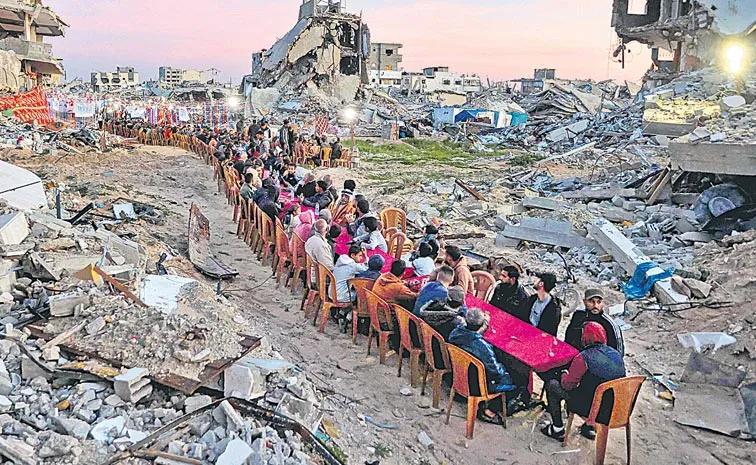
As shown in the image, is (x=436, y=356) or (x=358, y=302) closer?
(x=436, y=356)

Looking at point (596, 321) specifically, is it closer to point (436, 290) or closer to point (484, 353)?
point (484, 353)

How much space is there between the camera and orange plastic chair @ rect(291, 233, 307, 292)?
911 centimetres

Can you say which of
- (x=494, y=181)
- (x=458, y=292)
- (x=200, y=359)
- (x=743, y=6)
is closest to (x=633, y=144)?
(x=494, y=181)

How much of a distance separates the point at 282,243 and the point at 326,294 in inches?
86.4

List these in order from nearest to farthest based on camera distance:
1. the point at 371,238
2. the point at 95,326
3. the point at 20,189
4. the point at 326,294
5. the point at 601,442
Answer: the point at 601,442 < the point at 95,326 < the point at 326,294 < the point at 371,238 < the point at 20,189

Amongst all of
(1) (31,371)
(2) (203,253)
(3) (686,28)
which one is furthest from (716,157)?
(3) (686,28)

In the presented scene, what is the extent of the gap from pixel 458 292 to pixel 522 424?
140cm

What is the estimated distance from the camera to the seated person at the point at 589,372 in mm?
4992

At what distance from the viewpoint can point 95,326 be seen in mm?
5156

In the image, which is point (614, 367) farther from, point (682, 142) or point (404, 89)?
point (404, 89)

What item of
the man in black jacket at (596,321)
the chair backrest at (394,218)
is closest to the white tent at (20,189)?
the chair backrest at (394,218)

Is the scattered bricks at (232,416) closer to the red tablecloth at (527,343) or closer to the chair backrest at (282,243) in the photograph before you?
the red tablecloth at (527,343)

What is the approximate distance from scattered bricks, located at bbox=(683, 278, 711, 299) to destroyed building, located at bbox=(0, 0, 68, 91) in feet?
111

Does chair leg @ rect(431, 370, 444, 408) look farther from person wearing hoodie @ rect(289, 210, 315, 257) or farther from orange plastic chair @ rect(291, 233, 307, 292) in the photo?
person wearing hoodie @ rect(289, 210, 315, 257)
